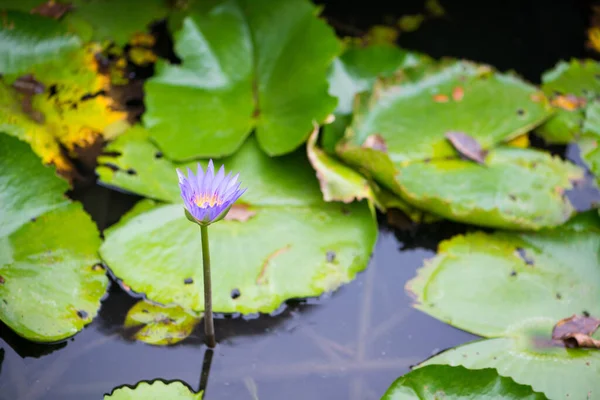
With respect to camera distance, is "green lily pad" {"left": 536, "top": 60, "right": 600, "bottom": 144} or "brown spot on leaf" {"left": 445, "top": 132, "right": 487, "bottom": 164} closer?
"brown spot on leaf" {"left": 445, "top": 132, "right": 487, "bottom": 164}

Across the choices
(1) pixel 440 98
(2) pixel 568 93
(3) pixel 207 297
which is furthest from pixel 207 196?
(2) pixel 568 93

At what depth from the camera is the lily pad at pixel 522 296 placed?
52.2 inches

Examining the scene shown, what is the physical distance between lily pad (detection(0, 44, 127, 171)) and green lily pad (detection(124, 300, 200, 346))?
1.69 ft

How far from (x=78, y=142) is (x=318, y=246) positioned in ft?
2.55

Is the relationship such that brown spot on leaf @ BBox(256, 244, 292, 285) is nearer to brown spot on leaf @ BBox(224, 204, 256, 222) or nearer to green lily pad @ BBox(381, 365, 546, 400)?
brown spot on leaf @ BBox(224, 204, 256, 222)

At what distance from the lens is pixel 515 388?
3.92 feet

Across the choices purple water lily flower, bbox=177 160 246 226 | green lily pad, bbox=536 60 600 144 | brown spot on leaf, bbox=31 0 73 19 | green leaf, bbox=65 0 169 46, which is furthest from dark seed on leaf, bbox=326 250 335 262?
brown spot on leaf, bbox=31 0 73 19

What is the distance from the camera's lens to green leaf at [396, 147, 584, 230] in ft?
5.04

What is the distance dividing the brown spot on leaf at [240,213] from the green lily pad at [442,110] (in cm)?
34

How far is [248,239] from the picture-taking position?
149cm

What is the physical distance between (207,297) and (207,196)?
250mm

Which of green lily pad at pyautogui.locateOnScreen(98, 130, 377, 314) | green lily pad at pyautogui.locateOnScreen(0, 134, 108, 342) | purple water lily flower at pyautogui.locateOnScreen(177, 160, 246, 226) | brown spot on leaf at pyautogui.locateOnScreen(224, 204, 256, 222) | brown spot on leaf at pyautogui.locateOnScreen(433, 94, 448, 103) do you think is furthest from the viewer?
brown spot on leaf at pyautogui.locateOnScreen(433, 94, 448, 103)

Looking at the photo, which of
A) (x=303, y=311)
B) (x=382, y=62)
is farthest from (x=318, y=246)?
(x=382, y=62)

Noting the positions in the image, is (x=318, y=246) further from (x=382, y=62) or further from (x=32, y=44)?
(x=32, y=44)
